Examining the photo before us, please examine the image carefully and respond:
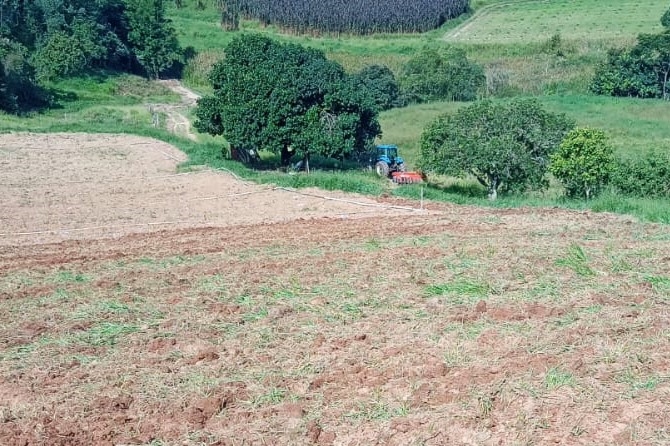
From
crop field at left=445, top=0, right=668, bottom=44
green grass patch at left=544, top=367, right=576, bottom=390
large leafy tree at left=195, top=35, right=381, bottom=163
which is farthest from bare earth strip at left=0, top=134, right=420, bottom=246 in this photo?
crop field at left=445, top=0, right=668, bottom=44

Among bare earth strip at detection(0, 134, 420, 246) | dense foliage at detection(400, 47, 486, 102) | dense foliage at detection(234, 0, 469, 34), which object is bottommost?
bare earth strip at detection(0, 134, 420, 246)

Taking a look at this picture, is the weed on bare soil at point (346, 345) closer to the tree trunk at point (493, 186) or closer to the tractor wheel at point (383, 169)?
the tree trunk at point (493, 186)

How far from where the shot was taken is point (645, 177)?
2856 centimetres

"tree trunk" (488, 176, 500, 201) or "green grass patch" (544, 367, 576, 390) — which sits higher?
"green grass patch" (544, 367, 576, 390)

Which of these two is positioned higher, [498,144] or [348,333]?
[498,144]

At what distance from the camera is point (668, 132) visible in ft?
160

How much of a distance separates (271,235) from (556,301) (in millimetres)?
9935

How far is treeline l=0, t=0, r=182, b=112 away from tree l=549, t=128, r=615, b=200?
39.9 meters

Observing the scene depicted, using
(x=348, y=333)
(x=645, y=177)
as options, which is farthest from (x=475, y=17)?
(x=348, y=333)

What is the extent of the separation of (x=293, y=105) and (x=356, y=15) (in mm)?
62412

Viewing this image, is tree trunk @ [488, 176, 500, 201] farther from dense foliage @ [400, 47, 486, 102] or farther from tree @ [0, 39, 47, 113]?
dense foliage @ [400, 47, 486, 102]

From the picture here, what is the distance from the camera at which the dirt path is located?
1999 inches

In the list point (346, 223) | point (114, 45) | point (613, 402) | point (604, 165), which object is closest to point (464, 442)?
point (613, 402)

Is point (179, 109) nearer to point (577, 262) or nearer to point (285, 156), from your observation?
point (285, 156)
